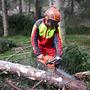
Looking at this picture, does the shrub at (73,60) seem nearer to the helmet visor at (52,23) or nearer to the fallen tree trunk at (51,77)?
the fallen tree trunk at (51,77)

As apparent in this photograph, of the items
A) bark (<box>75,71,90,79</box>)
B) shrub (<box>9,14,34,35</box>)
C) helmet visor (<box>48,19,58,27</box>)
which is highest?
helmet visor (<box>48,19,58,27</box>)

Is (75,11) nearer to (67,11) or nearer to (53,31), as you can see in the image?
(67,11)

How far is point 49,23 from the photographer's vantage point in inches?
241

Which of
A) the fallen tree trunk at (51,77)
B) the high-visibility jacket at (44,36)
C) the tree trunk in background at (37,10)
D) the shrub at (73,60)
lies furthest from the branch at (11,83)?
the tree trunk in background at (37,10)

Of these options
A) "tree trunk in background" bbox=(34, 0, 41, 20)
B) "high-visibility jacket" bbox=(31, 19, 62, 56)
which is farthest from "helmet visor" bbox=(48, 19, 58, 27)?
"tree trunk in background" bbox=(34, 0, 41, 20)

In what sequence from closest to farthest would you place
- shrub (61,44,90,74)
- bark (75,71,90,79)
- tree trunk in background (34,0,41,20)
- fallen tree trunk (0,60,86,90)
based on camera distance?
fallen tree trunk (0,60,86,90) → bark (75,71,90,79) → shrub (61,44,90,74) → tree trunk in background (34,0,41,20)

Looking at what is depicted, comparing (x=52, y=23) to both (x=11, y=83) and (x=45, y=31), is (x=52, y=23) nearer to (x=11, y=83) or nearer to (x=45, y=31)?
(x=45, y=31)

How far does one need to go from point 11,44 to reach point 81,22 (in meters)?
12.5

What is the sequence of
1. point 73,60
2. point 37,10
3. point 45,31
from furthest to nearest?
1. point 37,10
2. point 73,60
3. point 45,31

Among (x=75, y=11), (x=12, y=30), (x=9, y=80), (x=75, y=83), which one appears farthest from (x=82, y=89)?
(x=75, y=11)

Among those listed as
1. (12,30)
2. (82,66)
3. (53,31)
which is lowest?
(12,30)

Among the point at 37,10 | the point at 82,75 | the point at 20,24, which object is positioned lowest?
the point at 20,24

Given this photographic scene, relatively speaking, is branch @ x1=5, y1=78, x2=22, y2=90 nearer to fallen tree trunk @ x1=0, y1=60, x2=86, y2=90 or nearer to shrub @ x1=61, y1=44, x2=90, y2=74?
fallen tree trunk @ x1=0, y1=60, x2=86, y2=90

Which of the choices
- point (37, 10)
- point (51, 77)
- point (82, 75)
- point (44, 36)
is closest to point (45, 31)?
point (44, 36)
